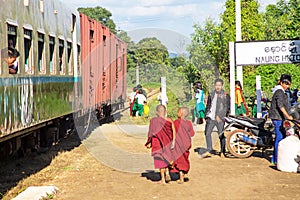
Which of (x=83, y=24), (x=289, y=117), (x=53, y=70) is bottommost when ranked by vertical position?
(x=289, y=117)

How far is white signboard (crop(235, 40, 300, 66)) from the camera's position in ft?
42.1

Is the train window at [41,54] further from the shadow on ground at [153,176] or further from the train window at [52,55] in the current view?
the shadow on ground at [153,176]

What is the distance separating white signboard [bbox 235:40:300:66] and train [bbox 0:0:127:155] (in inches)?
164

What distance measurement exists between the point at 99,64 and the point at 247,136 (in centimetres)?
828

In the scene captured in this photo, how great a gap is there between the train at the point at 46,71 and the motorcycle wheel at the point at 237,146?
12.0ft

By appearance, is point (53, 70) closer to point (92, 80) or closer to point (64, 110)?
point (64, 110)

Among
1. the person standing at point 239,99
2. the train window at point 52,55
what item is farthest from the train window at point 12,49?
the person standing at point 239,99

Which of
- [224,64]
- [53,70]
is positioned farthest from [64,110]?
[224,64]

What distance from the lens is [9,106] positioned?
321 inches

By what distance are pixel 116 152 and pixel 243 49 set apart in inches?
150

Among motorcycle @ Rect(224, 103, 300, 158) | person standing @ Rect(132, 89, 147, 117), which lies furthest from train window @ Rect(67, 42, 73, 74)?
person standing @ Rect(132, 89, 147, 117)

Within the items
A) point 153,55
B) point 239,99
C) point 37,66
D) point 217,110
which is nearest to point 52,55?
point 37,66

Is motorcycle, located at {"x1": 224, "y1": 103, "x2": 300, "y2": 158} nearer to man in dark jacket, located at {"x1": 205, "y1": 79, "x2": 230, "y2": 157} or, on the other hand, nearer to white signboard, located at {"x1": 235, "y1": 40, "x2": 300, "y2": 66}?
man in dark jacket, located at {"x1": 205, "y1": 79, "x2": 230, "y2": 157}

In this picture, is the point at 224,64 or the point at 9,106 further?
the point at 224,64
